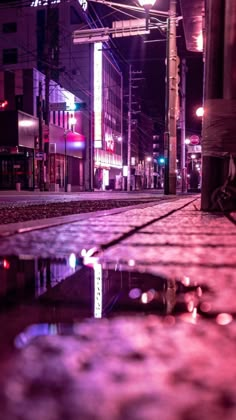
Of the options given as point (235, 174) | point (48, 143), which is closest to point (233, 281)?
point (235, 174)

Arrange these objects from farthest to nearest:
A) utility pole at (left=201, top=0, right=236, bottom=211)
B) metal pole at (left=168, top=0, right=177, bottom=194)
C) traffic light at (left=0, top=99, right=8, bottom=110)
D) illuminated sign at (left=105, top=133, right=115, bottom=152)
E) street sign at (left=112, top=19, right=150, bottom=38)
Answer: illuminated sign at (left=105, top=133, right=115, bottom=152), traffic light at (left=0, top=99, right=8, bottom=110), street sign at (left=112, top=19, right=150, bottom=38), metal pole at (left=168, top=0, right=177, bottom=194), utility pole at (left=201, top=0, right=236, bottom=211)

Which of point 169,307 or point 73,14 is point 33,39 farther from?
point 169,307

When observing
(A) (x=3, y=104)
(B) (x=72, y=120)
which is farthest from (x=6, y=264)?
(B) (x=72, y=120)

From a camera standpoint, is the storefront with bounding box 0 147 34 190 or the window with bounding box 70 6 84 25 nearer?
the storefront with bounding box 0 147 34 190

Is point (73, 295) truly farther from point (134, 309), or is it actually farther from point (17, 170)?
point (17, 170)

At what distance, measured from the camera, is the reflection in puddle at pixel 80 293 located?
3.13 ft

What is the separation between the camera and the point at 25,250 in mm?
1984

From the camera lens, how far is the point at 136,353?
0.71 metres

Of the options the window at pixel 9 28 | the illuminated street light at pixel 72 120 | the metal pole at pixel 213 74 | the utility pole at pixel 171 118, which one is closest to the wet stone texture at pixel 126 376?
the metal pole at pixel 213 74

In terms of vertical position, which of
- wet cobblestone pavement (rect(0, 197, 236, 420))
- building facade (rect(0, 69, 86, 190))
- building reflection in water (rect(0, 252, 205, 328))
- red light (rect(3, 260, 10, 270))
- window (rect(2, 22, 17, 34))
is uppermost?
window (rect(2, 22, 17, 34))

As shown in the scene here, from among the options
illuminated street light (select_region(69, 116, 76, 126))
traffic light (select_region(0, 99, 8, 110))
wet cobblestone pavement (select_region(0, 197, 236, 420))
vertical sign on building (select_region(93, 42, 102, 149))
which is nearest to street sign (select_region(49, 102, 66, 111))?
traffic light (select_region(0, 99, 8, 110))

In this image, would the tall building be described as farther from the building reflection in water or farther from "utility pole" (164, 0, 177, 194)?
the building reflection in water

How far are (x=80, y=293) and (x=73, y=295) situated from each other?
0.09 feet

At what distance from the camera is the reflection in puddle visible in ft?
3.13
